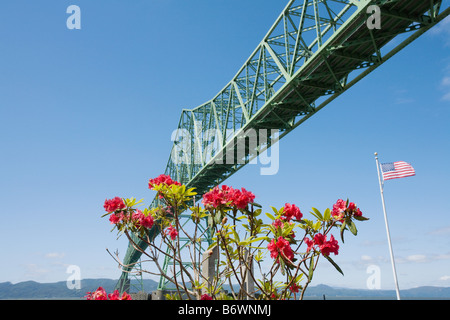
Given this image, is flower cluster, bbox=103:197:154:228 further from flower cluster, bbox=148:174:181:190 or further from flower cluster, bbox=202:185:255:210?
flower cluster, bbox=202:185:255:210

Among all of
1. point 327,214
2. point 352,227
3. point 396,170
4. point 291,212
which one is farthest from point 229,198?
point 396,170

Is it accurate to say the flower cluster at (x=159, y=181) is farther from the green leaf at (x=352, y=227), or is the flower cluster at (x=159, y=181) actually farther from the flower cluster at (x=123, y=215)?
the green leaf at (x=352, y=227)

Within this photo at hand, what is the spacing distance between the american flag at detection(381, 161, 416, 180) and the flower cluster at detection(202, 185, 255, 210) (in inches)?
593

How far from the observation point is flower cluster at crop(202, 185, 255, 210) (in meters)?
3.31

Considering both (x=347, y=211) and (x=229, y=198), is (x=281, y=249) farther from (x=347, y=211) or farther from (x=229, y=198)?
(x=347, y=211)

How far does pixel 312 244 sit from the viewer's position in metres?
3.13

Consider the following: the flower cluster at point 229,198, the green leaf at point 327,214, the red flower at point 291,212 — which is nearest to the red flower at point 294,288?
the red flower at point 291,212

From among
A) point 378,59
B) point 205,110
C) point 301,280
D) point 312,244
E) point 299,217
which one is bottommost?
point 301,280

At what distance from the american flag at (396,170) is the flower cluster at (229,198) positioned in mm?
15073

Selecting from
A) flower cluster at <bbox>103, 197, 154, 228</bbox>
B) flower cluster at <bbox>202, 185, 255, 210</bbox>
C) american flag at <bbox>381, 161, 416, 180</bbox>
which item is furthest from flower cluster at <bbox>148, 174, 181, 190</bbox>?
american flag at <bbox>381, 161, 416, 180</bbox>
